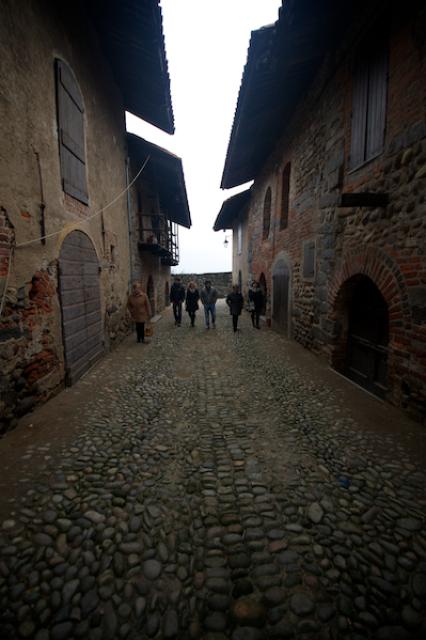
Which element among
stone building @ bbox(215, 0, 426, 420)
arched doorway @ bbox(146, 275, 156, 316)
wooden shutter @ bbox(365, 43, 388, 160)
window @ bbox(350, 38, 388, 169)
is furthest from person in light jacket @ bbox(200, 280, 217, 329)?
wooden shutter @ bbox(365, 43, 388, 160)

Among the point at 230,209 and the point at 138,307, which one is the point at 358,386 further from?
the point at 230,209

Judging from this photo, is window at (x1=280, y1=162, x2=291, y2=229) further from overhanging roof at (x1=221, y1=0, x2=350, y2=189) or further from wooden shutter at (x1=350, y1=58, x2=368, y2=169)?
wooden shutter at (x1=350, y1=58, x2=368, y2=169)

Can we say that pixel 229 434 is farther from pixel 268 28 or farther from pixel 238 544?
pixel 268 28

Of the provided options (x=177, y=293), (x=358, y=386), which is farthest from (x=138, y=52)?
(x=358, y=386)

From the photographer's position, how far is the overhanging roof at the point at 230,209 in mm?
13453

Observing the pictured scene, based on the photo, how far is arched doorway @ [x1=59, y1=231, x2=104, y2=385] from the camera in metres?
4.21

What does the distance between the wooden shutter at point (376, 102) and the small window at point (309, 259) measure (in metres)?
2.14

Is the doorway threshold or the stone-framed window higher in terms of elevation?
the stone-framed window

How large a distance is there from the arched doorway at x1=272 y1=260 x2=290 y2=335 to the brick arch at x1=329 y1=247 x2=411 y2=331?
3.42 metres

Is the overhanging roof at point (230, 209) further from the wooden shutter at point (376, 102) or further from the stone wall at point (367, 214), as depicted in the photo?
the wooden shutter at point (376, 102)

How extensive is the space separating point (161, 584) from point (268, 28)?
7.48m

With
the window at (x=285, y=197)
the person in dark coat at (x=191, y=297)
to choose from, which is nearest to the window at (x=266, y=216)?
the window at (x=285, y=197)

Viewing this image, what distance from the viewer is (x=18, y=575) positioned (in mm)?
1596

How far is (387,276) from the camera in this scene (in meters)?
3.64
